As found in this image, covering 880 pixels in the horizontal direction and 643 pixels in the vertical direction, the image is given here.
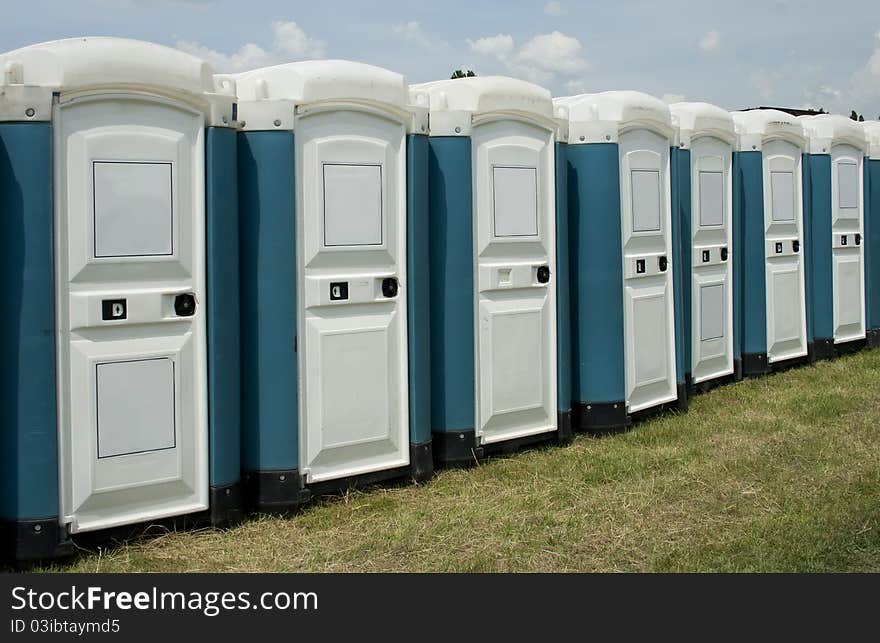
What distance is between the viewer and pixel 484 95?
6371 millimetres

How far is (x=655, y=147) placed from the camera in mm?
7633

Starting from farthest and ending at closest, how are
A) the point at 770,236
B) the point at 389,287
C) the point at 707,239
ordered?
the point at 770,236
the point at 707,239
the point at 389,287

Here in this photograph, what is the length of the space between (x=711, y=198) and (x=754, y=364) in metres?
1.71

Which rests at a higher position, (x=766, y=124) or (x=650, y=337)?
(x=766, y=124)

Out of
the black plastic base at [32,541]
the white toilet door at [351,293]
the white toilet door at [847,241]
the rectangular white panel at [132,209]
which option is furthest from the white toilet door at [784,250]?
the black plastic base at [32,541]

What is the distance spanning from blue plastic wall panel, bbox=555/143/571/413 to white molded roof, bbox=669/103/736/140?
1854 mm

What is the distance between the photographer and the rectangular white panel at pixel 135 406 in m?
4.77

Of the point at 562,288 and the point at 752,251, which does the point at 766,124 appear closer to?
the point at 752,251

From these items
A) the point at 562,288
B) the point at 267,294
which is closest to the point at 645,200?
the point at 562,288

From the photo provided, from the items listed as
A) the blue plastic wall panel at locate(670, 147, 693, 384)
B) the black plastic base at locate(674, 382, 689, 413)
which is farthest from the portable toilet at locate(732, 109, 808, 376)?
the black plastic base at locate(674, 382, 689, 413)

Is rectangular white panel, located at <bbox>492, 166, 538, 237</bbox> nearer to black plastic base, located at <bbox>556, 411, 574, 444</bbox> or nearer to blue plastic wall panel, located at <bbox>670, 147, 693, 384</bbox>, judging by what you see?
black plastic base, located at <bbox>556, 411, 574, 444</bbox>

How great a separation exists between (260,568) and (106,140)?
2070mm

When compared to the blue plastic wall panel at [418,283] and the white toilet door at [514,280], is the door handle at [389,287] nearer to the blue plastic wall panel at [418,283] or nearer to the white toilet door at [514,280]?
the blue plastic wall panel at [418,283]

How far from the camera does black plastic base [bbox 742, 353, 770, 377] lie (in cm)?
951
